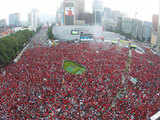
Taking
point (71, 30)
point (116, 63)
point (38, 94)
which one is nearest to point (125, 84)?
point (116, 63)

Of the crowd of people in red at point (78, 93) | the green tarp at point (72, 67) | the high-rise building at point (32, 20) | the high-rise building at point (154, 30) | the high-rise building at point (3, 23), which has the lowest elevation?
the crowd of people in red at point (78, 93)

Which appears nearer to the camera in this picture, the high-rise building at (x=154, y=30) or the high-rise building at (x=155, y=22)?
the high-rise building at (x=154, y=30)

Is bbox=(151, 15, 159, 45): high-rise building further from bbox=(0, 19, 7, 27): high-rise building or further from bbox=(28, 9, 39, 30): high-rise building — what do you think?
bbox=(28, 9, 39, 30): high-rise building

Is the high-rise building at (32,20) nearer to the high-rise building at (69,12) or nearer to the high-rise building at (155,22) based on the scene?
the high-rise building at (69,12)

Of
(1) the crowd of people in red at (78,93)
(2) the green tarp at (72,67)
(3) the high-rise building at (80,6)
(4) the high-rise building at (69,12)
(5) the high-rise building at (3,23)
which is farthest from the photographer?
(3) the high-rise building at (80,6)

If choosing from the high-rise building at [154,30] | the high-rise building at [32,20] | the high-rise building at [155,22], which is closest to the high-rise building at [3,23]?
the high-rise building at [32,20]

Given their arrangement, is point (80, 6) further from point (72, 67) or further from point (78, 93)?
point (78, 93)
